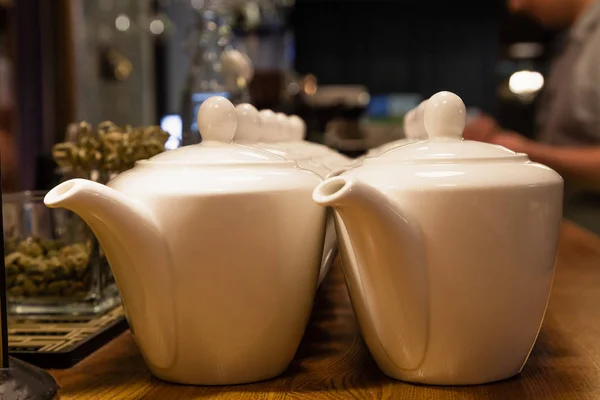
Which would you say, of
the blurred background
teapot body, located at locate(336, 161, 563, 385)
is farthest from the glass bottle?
teapot body, located at locate(336, 161, 563, 385)

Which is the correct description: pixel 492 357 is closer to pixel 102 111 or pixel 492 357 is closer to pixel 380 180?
pixel 380 180

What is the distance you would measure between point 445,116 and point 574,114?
5.73 feet

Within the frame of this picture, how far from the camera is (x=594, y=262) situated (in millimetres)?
1175

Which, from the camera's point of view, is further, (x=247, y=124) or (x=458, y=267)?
(x=247, y=124)

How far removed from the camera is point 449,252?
0.56 m

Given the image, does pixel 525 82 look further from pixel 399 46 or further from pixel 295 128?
pixel 399 46

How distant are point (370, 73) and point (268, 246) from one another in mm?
7830

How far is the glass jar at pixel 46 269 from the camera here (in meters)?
0.85

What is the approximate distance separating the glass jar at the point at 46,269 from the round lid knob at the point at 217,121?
0.96 feet

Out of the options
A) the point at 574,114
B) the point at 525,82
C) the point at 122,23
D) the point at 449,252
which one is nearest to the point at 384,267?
the point at 449,252

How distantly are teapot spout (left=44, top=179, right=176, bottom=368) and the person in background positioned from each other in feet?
4.09

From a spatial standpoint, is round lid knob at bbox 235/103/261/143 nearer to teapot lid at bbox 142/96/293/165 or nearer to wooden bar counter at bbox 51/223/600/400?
teapot lid at bbox 142/96/293/165

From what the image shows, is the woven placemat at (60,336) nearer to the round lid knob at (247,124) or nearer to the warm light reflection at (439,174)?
the round lid knob at (247,124)

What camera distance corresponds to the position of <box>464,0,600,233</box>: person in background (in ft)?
6.21
